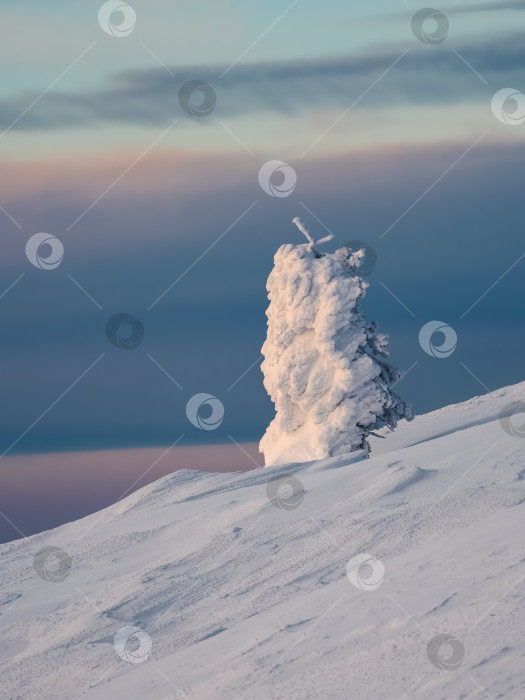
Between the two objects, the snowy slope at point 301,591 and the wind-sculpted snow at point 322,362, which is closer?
the snowy slope at point 301,591

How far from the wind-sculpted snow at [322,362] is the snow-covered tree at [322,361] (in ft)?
0.09

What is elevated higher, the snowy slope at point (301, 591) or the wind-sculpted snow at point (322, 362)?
the wind-sculpted snow at point (322, 362)

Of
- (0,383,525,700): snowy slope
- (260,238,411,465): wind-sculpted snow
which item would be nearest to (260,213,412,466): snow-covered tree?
(260,238,411,465): wind-sculpted snow

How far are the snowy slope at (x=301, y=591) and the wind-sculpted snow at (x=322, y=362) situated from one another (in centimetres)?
337

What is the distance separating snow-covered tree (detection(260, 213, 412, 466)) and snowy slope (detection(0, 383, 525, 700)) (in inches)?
134

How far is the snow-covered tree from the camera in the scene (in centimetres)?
3008

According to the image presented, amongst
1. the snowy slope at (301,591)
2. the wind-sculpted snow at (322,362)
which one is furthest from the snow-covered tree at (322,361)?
the snowy slope at (301,591)

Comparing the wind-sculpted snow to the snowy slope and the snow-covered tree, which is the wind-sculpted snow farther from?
the snowy slope

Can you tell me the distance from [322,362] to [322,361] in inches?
1.3

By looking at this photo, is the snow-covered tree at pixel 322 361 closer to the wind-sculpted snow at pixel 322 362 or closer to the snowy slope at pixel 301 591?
the wind-sculpted snow at pixel 322 362

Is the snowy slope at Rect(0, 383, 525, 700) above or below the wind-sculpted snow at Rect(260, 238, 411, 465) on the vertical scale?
below

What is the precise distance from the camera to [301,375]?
101 ft

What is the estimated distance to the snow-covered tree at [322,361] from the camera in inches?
1184

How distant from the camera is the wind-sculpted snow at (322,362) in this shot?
98.7ft
